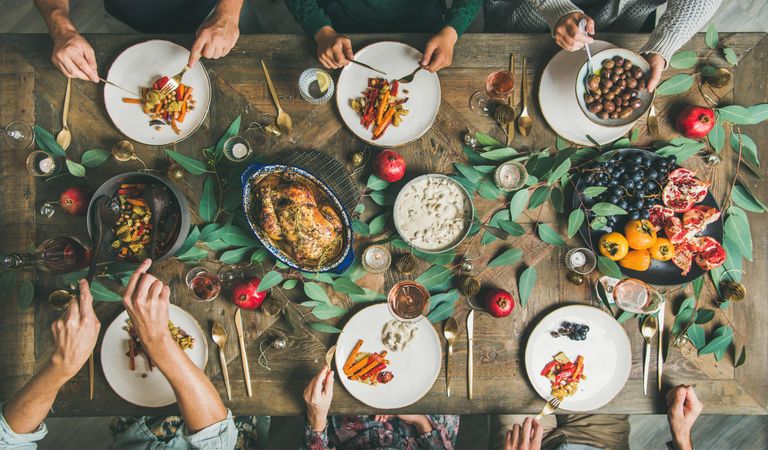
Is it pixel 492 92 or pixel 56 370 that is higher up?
pixel 492 92

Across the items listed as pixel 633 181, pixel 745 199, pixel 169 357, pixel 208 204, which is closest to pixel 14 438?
pixel 169 357

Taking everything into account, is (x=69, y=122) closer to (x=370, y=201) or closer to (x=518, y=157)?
(x=370, y=201)

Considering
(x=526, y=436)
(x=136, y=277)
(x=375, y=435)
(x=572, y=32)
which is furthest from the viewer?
(x=375, y=435)

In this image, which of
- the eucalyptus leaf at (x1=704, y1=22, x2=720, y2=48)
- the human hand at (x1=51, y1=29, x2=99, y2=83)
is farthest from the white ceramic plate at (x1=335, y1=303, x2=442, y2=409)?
the eucalyptus leaf at (x1=704, y1=22, x2=720, y2=48)

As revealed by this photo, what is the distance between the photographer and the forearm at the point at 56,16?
1.52 metres

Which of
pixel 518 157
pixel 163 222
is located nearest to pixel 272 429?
pixel 163 222

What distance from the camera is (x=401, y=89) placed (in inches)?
61.3

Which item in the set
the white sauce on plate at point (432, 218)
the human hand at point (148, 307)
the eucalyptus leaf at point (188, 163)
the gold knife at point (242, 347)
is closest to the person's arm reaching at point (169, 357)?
the human hand at point (148, 307)

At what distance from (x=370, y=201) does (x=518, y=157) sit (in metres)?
0.55

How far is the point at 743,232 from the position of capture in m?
1.56

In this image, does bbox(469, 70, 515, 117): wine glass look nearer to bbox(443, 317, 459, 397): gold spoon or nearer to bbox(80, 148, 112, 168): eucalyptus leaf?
bbox(443, 317, 459, 397): gold spoon

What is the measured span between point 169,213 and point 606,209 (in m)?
1.44

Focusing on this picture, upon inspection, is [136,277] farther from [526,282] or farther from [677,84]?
[677,84]

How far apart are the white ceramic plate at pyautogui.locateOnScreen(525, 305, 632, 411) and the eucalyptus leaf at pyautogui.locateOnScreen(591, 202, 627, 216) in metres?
0.34
